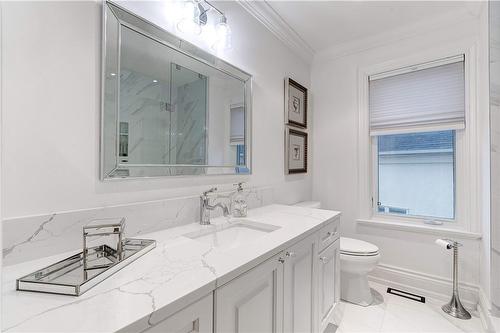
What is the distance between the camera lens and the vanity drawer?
1440mm

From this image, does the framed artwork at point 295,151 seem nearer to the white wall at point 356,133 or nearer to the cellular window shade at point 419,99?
the white wall at point 356,133

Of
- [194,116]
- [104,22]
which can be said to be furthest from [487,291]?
[104,22]

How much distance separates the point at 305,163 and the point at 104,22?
2053 mm

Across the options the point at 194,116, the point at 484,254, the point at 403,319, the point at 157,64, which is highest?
the point at 157,64

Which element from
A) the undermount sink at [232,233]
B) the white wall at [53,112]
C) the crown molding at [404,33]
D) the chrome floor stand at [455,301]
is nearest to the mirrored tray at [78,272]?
the white wall at [53,112]

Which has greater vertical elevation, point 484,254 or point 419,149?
point 419,149

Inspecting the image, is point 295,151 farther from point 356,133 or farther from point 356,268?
point 356,268

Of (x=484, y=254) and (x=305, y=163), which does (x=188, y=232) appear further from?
(x=484, y=254)

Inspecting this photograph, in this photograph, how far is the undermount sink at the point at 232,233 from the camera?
48.9 inches

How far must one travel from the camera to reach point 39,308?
547 mm

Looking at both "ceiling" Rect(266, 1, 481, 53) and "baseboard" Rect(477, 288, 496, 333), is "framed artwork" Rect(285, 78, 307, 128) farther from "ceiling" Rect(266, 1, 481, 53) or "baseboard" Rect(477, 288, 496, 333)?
"baseboard" Rect(477, 288, 496, 333)

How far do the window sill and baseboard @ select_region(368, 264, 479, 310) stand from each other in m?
0.37

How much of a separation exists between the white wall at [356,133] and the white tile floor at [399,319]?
0.31 meters

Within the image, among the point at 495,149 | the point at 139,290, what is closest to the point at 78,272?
the point at 139,290
